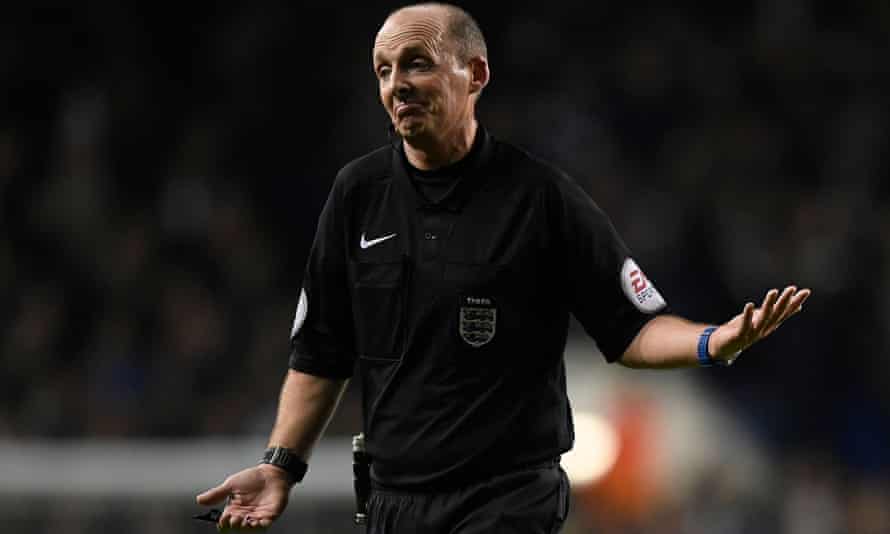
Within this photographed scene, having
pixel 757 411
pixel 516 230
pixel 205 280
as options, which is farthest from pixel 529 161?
pixel 205 280

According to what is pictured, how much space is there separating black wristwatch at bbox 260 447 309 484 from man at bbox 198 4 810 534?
0.34ft

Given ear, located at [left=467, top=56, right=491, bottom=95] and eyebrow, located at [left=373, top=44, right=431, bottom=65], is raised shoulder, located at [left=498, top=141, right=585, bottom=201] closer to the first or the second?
ear, located at [left=467, top=56, right=491, bottom=95]

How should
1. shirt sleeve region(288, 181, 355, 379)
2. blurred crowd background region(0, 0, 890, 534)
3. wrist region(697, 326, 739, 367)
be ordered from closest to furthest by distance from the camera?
1. wrist region(697, 326, 739, 367)
2. shirt sleeve region(288, 181, 355, 379)
3. blurred crowd background region(0, 0, 890, 534)

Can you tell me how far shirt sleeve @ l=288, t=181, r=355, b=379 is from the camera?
13.2ft

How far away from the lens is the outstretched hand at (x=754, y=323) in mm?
3467

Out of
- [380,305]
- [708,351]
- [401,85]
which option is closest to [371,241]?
[380,305]

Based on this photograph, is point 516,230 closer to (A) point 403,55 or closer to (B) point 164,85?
(A) point 403,55

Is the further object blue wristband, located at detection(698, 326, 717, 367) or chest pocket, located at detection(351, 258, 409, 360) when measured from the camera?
chest pocket, located at detection(351, 258, 409, 360)

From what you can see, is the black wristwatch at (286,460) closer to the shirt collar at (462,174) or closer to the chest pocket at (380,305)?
the chest pocket at (380,305)

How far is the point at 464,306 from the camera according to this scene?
3.78m

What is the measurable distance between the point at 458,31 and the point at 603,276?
0.63 meters

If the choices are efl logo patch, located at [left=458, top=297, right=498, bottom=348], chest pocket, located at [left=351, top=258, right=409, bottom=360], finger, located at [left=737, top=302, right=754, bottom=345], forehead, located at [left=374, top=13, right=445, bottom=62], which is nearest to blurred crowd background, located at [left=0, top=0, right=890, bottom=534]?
chest pocket, located at [left=351, top=258, right=409, bottom=360]

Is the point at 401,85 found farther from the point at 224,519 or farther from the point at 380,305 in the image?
the point at 224,519

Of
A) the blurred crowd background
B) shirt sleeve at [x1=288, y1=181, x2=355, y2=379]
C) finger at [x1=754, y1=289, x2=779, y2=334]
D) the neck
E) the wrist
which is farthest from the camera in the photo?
the blurred crowd background
